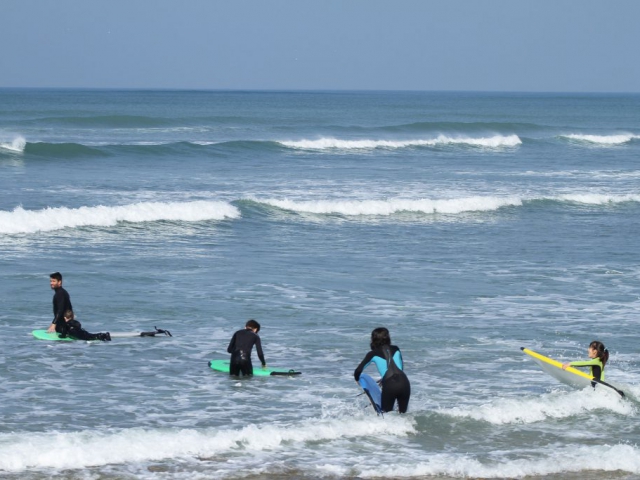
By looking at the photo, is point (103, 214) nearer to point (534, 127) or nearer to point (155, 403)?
point (155, 403)

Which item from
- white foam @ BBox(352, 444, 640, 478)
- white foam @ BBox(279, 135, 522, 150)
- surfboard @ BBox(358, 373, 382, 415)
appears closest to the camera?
white foam @ BBox(352, 444, 640, 478)

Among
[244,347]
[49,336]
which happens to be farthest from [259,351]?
[49,336]

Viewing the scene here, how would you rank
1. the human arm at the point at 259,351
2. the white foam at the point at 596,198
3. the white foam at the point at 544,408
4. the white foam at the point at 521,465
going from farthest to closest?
the white foam at the point at 596,198, the human arm at the point at 259,351, the white foam at the point at 544,408, the white foam at the point at 521,465

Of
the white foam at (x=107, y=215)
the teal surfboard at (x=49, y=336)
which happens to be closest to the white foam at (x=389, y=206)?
the white foam at (x=107, y=215)

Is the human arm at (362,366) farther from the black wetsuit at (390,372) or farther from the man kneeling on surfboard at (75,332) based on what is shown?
the man kneeling on surfboard at (75,332)

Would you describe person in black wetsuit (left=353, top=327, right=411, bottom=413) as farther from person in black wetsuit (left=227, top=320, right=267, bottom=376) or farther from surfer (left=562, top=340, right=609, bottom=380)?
surfer (left=562, top=340, right=609, bottom=380)

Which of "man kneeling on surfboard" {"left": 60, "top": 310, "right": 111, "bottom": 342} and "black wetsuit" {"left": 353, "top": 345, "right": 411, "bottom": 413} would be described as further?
"man kneeling on surfboard" {"left": 60, "top": 310, "right": 111, "bottom": 342}

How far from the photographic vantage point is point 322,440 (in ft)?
36.8

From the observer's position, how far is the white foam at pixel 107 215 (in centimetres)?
2667

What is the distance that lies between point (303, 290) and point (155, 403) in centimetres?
701

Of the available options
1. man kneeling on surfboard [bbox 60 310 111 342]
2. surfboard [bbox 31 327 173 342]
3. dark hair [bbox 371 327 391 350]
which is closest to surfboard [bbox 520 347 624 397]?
dark hair [bbox 371 327 391 350]

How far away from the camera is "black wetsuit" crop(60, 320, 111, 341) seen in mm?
15375

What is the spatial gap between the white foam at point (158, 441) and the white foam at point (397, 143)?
44.5 m

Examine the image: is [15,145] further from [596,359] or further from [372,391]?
[596,359]
